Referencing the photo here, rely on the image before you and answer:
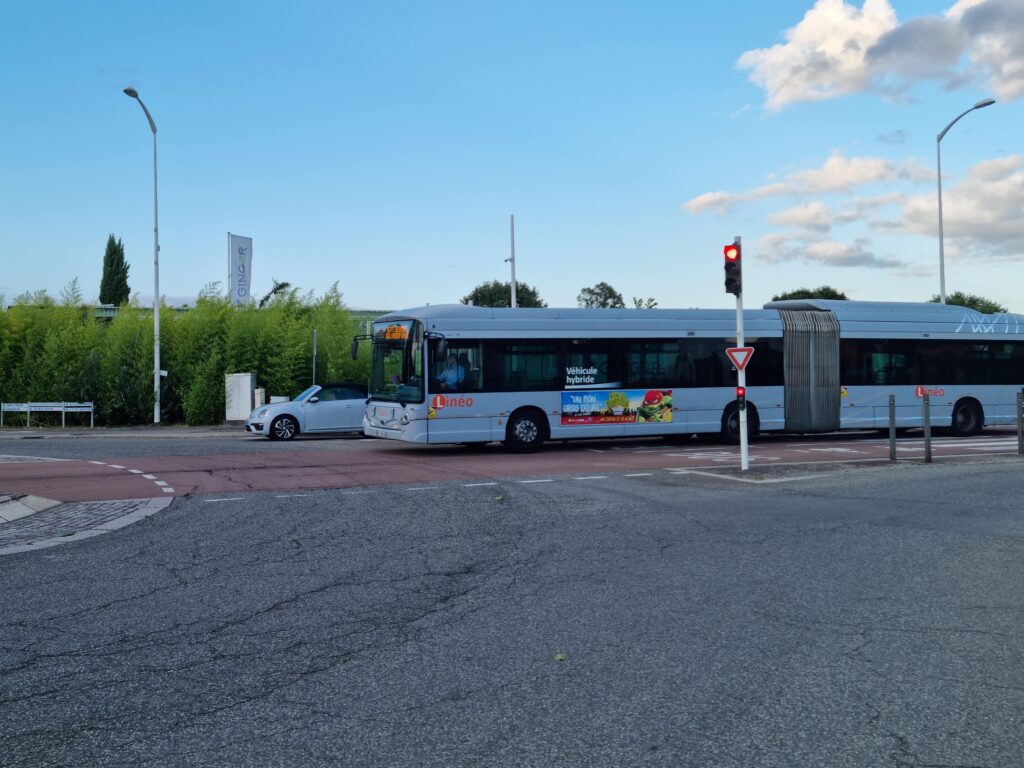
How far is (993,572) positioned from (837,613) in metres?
2.28

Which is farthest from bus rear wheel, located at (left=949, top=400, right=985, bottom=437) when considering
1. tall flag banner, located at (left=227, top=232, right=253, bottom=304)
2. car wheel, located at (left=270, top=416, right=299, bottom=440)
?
tall flag banner, located at (left=227, top=232, right=253, bottom=304)

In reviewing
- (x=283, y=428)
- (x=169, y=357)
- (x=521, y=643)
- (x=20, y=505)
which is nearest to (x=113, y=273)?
(x=169, y=357)

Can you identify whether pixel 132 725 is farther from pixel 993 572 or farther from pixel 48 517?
pixel 48 517

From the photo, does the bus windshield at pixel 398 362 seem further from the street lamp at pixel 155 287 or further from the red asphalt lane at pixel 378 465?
the street lamp at pixel 155 287

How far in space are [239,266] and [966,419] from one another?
2753cm

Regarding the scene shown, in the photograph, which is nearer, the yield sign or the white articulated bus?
the yield sign

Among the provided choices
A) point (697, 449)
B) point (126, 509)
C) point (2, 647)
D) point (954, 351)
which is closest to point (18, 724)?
point (2, 647)

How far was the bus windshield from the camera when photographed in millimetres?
19844

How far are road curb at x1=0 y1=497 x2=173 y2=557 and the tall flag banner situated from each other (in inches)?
1026

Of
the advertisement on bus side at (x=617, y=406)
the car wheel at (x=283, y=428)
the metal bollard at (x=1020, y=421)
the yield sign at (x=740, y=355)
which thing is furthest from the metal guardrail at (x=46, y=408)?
the metal bollard at (x=1020, y=421)

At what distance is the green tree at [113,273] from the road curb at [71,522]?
81538 mm

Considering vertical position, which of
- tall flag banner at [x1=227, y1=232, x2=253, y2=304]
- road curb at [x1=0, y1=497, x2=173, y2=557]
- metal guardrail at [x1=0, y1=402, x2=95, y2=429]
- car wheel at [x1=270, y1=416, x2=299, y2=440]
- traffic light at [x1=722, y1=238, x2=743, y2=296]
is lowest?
road curb at [x1=0, y1=497, x2=173, y2=557]

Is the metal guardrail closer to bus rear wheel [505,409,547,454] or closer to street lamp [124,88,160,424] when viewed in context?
street lamp [124,88,160,424]

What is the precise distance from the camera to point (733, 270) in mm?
16141
